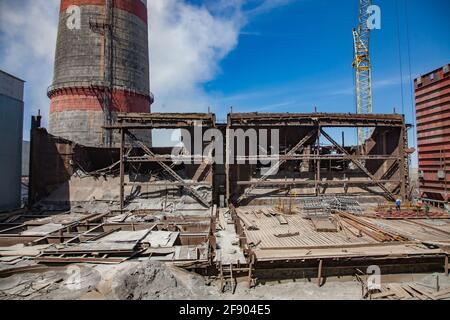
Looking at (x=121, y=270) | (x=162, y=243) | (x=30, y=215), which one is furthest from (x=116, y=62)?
(x=121, y=270)

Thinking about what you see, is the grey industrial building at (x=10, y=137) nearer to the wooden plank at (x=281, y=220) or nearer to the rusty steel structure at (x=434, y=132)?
the wooden plank at (x=281, y=220)

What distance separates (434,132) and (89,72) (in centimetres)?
2613

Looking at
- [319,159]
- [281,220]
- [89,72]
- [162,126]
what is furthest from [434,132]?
[89,72]

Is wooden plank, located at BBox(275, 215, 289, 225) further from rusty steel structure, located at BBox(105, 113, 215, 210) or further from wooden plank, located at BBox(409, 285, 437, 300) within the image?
wooden plank, located at BBox(409, 285, 437, 300)

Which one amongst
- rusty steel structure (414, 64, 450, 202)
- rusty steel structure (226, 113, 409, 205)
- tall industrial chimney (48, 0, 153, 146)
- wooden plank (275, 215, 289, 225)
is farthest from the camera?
tall industrial chimney (48, 0, 153, 146)

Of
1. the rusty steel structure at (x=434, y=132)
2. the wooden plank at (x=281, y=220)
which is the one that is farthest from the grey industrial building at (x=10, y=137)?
the rusty steel structure at (x=434, y=132)

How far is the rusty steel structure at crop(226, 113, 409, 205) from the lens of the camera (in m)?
17.2

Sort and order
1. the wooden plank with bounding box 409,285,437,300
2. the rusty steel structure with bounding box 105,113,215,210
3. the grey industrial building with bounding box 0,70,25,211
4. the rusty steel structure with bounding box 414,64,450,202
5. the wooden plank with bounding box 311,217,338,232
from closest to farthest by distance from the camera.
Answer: the wooden plank with bounding box 409,285,437,300, the wooden plank with bounding box 311,217,338,232, the rusty steel structure with bounding box 414,64,450,202, the grey industrial building with bounding box 0,70,25,211, the rusty steel structure with bounding box 105,113,215,210

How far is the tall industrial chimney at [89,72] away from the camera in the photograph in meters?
22.4

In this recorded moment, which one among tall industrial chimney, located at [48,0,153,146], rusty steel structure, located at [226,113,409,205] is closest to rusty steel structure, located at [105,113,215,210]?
rusty steel structure, located at [226,113,409,205]

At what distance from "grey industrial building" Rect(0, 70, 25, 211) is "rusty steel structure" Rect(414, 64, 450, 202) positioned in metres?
25.9

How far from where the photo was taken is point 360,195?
58.5ft

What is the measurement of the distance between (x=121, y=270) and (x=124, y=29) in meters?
23.4
